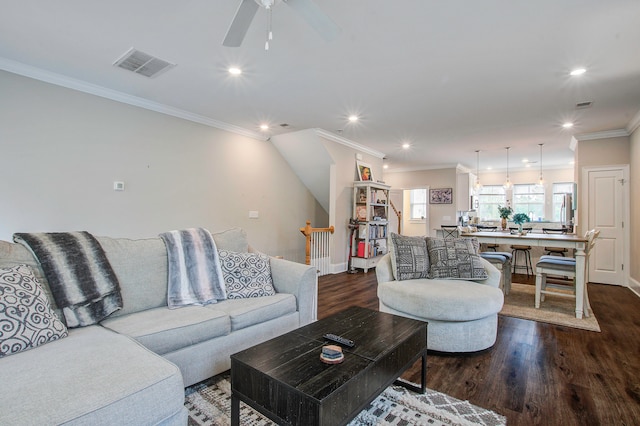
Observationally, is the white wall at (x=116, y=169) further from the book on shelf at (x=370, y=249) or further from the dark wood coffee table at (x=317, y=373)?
the dark wood coffee table at (x=317, y=373)

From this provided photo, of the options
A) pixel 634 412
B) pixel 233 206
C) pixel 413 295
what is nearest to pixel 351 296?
pixel 413 295

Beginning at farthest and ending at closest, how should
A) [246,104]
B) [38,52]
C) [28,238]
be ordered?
[246,104]
[38,52]
[28,238]

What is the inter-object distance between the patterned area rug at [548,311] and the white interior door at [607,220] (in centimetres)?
188

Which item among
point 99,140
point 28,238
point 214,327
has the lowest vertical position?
point 214,327

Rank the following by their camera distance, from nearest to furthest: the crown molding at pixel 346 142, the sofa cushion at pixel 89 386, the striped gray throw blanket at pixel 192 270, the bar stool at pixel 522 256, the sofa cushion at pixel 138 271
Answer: the sofa cushion at pixel 89 386 → the sofa cushion at pixel 138 271 → the striped gray throw blanket at pixel 192 270 → the crown molding at pixel 346 142 → the bar stool at pixel 522 256

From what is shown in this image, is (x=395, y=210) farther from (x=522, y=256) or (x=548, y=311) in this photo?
(x=548, y=311)

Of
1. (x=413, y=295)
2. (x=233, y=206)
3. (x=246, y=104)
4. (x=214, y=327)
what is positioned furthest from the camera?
(x=233, y=206)

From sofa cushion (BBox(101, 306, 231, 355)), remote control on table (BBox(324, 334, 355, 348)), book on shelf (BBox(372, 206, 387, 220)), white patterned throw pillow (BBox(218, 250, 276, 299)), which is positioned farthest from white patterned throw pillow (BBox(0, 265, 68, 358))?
book on shelf (BBox(372, 206, 387, 220))

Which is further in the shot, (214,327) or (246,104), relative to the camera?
(246,104)

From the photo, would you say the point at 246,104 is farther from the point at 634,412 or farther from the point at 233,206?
the point at 634,412

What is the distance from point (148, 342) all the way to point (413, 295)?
6.33 feet

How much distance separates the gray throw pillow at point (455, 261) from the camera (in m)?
2.96

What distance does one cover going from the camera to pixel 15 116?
125 inches

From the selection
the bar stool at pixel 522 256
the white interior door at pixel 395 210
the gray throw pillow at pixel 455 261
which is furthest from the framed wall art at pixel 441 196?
the gray throw pillow at pixel 455 261
